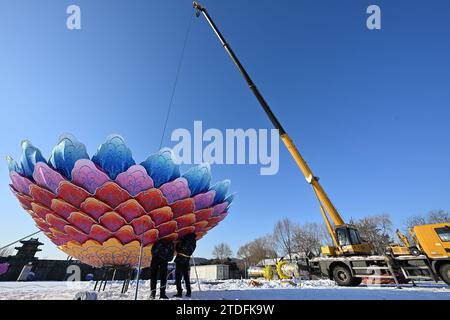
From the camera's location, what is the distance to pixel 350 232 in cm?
1191

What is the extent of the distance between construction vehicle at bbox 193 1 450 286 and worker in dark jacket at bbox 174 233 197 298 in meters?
7.23

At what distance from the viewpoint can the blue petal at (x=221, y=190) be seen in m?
9.34

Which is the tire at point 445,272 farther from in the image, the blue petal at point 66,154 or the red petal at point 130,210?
the blue petal at point 66,154

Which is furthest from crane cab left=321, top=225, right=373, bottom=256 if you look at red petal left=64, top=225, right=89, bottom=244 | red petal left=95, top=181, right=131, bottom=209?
red petal left=64, top=225, right=89, bottom=244

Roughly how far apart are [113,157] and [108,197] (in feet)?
3.87

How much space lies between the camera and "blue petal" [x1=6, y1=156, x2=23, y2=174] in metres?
7.09

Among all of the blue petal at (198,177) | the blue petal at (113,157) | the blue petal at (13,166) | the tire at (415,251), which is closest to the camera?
the blue petal at (113,157)

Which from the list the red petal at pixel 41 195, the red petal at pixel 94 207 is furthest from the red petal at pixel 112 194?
the red petal at pixel 41 195

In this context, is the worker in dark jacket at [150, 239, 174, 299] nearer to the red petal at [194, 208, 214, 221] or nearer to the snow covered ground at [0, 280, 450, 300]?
the snow covered ground at [0, 280, 450, 300]
